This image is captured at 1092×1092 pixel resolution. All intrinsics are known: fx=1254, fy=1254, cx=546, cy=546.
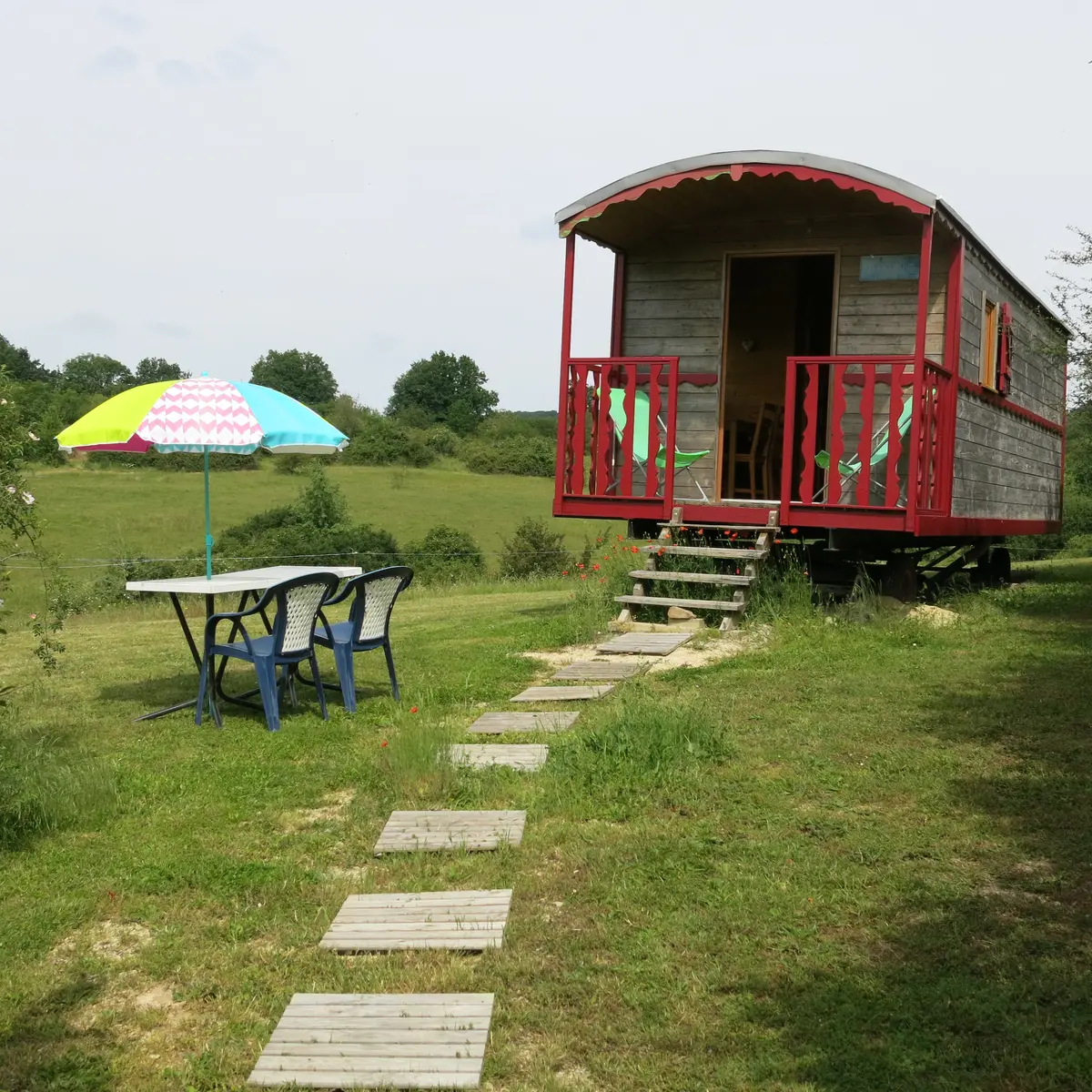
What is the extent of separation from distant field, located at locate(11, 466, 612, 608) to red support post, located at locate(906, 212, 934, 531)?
25.0 metres

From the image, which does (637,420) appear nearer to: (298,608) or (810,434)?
(810,434)

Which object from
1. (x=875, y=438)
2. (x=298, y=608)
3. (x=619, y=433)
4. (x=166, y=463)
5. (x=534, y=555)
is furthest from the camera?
(x=166, y=463)

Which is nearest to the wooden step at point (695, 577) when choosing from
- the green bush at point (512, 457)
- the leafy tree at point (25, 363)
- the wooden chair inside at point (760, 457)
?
the wooden chair inside at point (760, 457)

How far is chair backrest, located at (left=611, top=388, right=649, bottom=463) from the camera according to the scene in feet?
34.2

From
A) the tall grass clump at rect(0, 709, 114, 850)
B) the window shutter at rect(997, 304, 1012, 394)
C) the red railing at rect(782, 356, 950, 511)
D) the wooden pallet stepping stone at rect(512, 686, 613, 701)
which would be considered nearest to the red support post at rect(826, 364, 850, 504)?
the red railing at rect(782, 356, 950, 511)

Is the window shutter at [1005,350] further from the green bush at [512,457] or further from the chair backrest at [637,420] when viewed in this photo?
the green bush at [512,457]

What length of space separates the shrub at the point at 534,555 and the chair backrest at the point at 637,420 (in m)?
12.6

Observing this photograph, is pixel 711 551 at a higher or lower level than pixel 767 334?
lower

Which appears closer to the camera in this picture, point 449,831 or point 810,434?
point 449,831

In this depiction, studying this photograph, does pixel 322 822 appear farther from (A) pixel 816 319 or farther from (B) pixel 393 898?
(A) pixel 816 319

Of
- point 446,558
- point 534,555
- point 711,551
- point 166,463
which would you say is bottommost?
point 446,558

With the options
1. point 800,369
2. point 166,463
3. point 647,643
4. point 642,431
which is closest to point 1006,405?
point 800,369

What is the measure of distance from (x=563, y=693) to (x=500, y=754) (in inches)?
57.8

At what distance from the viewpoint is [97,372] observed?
75000 millimetres
